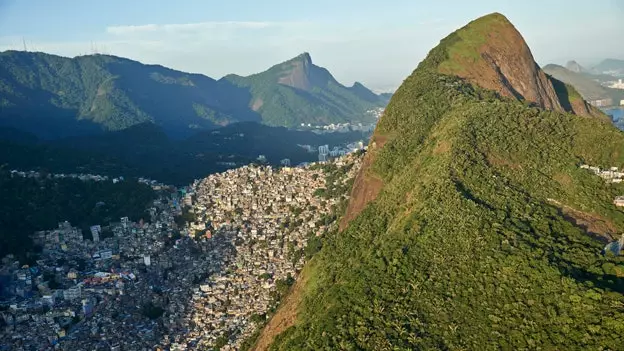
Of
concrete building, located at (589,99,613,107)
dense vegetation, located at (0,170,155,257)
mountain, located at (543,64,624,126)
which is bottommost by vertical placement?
dense vegetation, located at (0,170,155,257)

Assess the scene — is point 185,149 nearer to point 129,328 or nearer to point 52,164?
point 52,164

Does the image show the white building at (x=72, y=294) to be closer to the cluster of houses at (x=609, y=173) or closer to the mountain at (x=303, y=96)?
the cluster of houses at (x=609, y=173)

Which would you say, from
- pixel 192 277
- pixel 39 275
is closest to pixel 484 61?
pixel 192 277

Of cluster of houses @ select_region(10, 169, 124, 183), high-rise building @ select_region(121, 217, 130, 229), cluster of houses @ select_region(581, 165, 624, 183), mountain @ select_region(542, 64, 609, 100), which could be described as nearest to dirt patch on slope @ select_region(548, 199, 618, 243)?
cluster of houses @ select_region(581, 165, 624, 183)

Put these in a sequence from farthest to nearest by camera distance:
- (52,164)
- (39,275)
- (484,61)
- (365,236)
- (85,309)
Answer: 1. (52,164)
2. (484,61)
3. (39,275)
4. (85,309)
5. (365,236)

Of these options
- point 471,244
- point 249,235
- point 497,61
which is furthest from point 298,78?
point 471,244

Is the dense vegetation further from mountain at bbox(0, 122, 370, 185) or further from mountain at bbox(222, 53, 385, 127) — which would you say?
mountain at bbox(222, 53, 385, 127)
